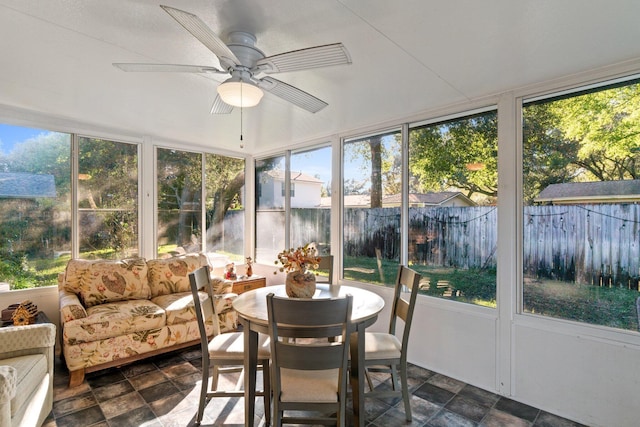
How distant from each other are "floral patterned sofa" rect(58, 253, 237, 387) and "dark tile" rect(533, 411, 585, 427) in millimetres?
2894

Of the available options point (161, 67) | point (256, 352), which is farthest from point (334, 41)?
point (256, 352)

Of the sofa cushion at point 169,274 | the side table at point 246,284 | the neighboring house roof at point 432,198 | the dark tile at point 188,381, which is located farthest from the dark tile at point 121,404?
the neighboring house roof at point 432,198

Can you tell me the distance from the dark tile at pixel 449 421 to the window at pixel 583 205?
0.99 metres

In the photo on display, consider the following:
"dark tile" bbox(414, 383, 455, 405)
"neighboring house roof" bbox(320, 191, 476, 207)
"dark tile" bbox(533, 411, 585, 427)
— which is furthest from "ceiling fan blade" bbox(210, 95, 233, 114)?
"dark tile" bbox(533, 411, 585, 427)

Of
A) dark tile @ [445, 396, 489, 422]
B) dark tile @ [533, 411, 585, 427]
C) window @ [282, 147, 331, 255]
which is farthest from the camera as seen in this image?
window @ [282, 147, 331, 255]

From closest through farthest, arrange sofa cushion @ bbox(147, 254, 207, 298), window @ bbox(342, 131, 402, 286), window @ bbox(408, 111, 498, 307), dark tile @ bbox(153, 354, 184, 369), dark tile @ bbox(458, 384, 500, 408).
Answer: dark tile @ bbox(458, 384, 500, 408) < window @ bbox(408, 111, 498, 307) < dark tile @ bbox(153, 354, 184, 369) < window @ bbox(342, 131, 402, 286) < sofa cushion @ bbox(147, 254, 207, 298)

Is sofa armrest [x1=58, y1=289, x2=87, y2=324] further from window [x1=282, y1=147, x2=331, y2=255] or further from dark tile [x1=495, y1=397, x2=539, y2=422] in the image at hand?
dark tile [x1=495, y1=397, x2=539, y2=422]

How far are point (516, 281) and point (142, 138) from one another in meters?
4.47

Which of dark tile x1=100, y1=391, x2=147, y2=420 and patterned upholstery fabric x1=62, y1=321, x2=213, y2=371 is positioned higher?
patterned upholstery fabric x1=62, y1=321, x2=213, y2=371

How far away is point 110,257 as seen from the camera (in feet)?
12.6

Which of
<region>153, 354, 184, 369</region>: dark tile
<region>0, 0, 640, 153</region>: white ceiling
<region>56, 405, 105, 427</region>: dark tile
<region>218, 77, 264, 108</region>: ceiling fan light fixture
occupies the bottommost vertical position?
<region>153, 354, 184, 369</region>: dark tile

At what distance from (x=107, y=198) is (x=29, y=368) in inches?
90.7

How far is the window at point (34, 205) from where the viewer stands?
126 inches

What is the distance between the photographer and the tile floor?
2.22 metres
